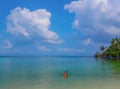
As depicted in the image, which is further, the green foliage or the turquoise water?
the green foliage

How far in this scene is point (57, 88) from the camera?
25.9 m

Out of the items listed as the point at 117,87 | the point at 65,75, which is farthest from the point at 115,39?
the point at 117,87

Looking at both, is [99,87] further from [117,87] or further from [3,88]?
[3,88]

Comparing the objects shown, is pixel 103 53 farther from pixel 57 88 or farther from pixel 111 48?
pixel 57 88

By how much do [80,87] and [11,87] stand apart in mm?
6929

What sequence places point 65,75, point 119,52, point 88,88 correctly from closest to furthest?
point 88,88 → point 65,75 → point 119,52

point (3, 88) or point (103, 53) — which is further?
point (103, 53)

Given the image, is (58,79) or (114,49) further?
(114,49)

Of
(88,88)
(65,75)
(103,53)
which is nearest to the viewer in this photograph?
(88,88)

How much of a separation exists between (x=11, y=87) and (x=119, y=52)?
97.5 m

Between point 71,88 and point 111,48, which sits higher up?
point 111,48

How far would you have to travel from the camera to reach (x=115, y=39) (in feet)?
400

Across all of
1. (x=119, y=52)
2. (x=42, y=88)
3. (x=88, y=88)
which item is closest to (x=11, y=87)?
(x=42, y=88)

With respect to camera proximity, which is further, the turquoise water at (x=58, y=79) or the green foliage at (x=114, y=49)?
the green foliage at (x=114, y=49)
